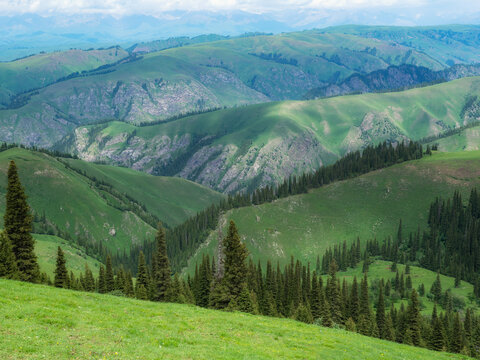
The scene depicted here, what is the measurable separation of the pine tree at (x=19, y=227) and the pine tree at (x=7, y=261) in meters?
2.57

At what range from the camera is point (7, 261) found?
193 feet

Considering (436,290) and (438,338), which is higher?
(438,338)

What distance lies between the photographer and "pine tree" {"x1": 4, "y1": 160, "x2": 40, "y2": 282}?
2489 inches

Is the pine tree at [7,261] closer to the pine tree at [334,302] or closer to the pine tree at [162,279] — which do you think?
the pine tree at [162,279]

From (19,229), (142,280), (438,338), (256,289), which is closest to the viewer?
(19,229)

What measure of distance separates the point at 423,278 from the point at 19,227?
153 metres

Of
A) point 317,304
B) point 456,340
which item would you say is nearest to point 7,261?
point 317,304

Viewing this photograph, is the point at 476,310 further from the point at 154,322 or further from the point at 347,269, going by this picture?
the point at 154,322

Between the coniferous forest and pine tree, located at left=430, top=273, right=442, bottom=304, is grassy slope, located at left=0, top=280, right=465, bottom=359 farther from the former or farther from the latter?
pine tree, located at left=430, top=273, right=442, bottom=304

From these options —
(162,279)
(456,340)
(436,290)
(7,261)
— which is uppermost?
(7,261)

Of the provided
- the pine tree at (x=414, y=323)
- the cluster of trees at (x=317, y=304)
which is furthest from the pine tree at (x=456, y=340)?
the pine tree at (x=414, y=323)

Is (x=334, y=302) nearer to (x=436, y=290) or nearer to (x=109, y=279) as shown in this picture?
(x=109, y=279)

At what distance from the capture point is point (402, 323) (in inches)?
4402

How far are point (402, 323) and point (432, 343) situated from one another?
1542 cm
